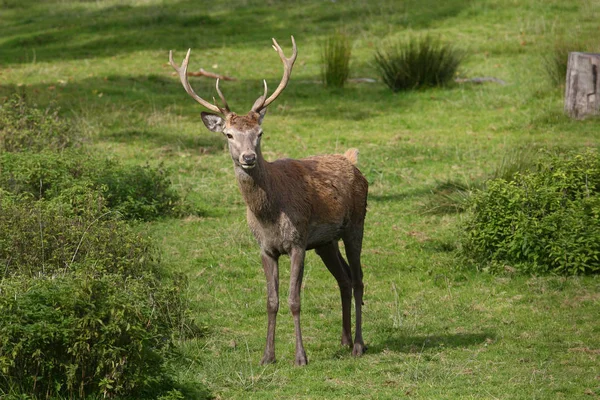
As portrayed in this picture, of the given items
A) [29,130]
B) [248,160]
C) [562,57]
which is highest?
[248,160]

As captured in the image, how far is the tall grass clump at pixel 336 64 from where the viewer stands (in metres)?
20.7

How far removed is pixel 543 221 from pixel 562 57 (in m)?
8.98

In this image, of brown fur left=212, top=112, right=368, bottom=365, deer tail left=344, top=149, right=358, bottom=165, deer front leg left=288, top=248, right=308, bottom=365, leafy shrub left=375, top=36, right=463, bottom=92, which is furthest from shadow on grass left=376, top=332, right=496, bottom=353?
leafy shrub left=375, top=36, right=463, bottom=92

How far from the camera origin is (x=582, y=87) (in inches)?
670

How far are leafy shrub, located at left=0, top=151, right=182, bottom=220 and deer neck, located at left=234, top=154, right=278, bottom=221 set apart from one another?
10.1 ft

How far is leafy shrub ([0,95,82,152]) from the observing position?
45.0 feet

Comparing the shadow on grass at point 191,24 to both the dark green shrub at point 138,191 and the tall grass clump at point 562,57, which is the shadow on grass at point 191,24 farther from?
the dark green shrub at point 138,191

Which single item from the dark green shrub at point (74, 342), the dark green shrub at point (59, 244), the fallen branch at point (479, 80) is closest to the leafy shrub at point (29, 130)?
the dark green shrub at point (59, 244)

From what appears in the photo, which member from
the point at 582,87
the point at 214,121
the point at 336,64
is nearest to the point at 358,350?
the point at 214,121

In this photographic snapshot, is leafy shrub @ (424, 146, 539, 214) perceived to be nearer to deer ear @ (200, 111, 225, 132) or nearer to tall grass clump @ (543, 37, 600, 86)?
deer ear @ (200, 111, 225, 132)

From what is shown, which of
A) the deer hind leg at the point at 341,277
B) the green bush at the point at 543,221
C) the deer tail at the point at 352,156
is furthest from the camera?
the green bush at the point at 543,221

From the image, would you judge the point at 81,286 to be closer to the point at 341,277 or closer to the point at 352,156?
the point at 341,277

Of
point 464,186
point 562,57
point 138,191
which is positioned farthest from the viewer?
point 562,57

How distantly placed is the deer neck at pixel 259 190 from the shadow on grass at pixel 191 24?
16.4m
